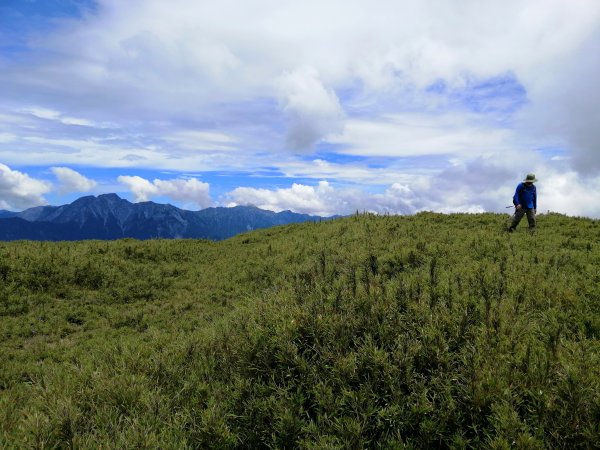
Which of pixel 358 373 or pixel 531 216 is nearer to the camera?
pixel 358 373

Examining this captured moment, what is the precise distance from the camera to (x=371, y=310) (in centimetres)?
747

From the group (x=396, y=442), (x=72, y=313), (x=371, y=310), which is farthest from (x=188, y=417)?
(x=72, y=313)

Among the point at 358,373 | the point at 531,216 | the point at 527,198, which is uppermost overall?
the point at 527,198

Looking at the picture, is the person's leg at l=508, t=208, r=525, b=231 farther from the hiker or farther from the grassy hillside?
the grassy hillside

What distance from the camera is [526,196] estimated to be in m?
17.8

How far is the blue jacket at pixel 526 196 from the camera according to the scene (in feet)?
58.1

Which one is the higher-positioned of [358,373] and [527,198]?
[527,198]

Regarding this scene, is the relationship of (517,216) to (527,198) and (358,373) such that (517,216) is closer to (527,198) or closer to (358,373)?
(527,198)

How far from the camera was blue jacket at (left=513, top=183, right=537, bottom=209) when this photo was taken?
17.7 metres

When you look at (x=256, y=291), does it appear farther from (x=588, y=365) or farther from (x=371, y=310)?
(x=588, y=365)

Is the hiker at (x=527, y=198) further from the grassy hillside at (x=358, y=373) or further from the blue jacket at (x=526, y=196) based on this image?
the grassy hillside at (x=358, y=373)

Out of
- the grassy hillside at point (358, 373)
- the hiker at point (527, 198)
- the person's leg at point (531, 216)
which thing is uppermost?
the hiker at point (527, 198)

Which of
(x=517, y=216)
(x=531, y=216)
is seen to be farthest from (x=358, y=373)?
(x=531, y=216)

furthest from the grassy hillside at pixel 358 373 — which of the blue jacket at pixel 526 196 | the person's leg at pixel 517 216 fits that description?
the blue jacket at pixel 526 196
